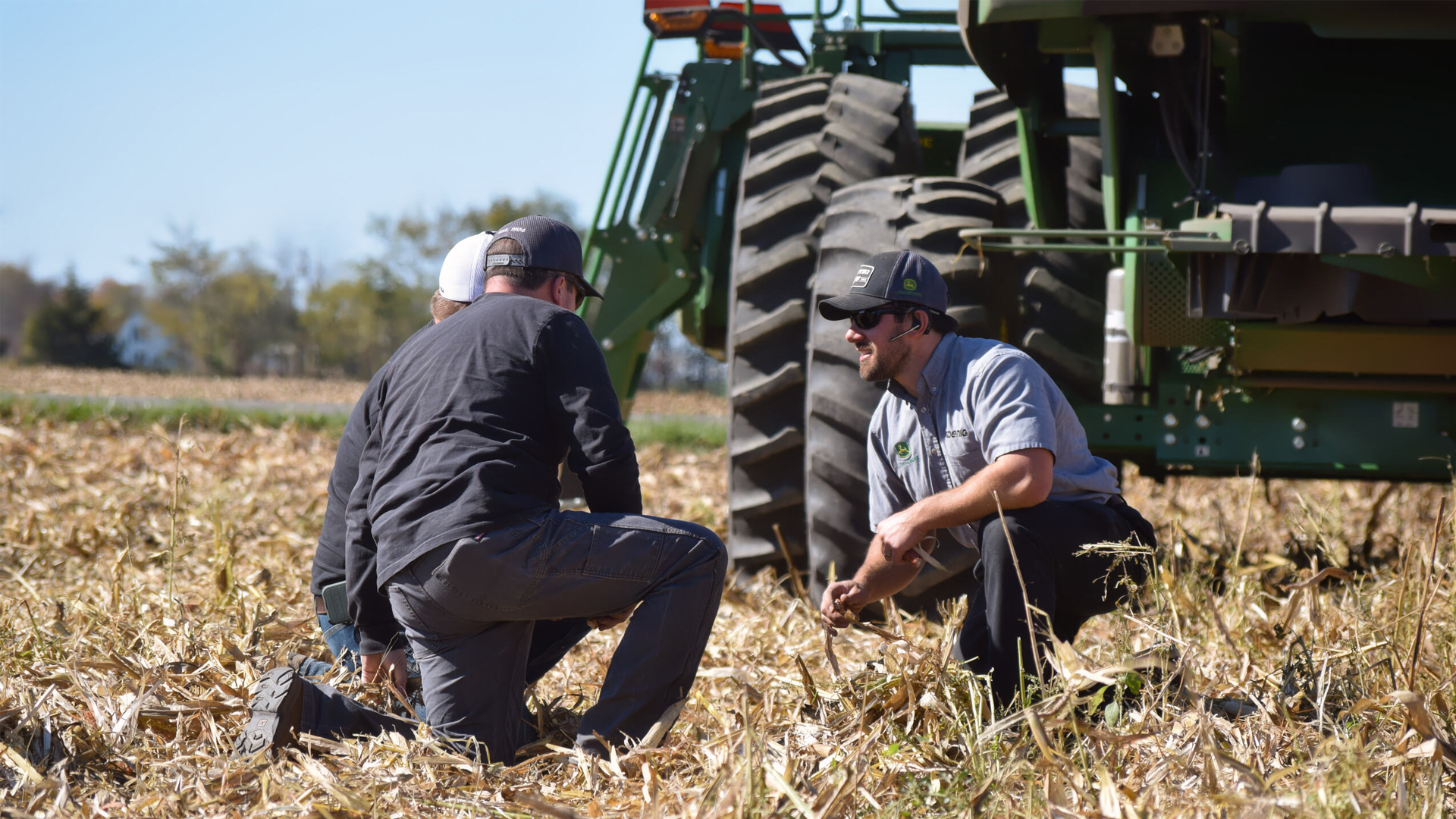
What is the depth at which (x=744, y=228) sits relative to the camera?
529 centimetres

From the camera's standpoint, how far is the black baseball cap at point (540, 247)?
3471 mm

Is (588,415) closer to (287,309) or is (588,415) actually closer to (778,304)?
(778,304)

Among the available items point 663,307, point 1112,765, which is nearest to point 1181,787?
point 1112,765

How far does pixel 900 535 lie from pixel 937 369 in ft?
1.55

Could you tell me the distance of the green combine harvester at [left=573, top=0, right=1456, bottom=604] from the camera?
3773mm

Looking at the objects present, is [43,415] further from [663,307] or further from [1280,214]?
[1280,214]

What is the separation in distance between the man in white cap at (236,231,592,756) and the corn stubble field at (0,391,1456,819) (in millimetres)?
72

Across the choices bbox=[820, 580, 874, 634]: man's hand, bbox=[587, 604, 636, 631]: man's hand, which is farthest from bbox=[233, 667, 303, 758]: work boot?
bbox=[820, 580, 874, 634]: man's hand

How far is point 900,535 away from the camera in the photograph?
10.8 feet

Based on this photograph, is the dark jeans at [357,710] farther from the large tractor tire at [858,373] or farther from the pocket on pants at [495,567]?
the large tractor tire at [858,373]

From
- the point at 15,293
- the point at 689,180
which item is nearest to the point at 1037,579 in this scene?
the point at 689,180

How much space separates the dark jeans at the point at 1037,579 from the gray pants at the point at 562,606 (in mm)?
689

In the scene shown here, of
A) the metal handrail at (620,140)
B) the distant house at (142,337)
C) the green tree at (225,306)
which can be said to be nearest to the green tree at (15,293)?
the distant house at (142,337)

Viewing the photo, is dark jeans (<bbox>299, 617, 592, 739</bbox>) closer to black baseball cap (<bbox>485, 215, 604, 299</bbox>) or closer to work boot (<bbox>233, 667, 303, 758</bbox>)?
work boot (<bbox>233, 667, 303, 758</bbox>)
